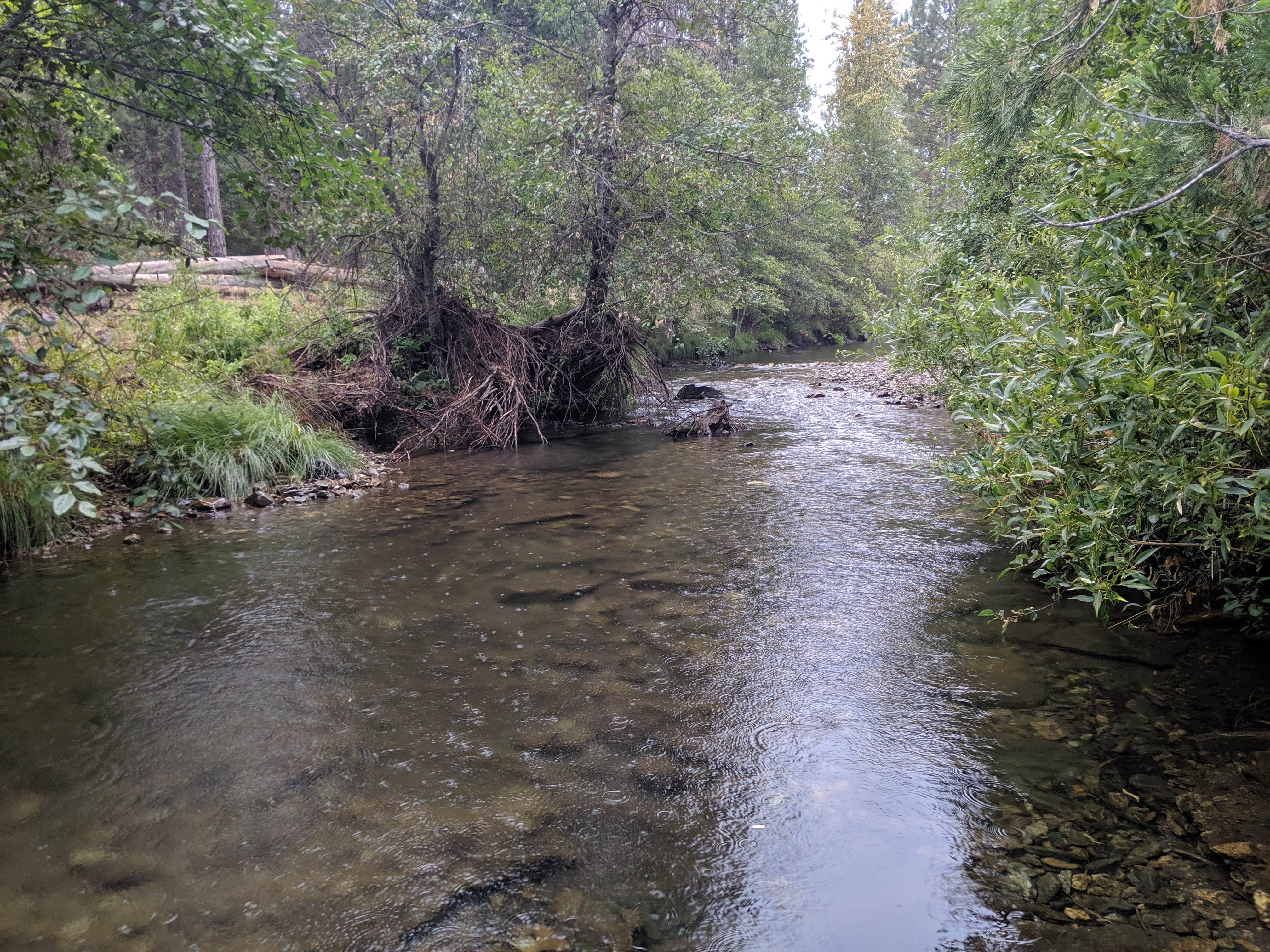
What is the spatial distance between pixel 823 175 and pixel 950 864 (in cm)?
1279

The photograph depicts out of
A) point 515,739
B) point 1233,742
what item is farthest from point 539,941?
point 1233,742


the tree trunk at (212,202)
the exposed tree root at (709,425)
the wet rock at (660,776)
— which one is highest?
the tree trunk at (212,202)

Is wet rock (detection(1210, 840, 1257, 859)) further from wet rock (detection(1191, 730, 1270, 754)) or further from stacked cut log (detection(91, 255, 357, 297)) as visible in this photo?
stacked cut log (detection(91, 255, 357, 297))

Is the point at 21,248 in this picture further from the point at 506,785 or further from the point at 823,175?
the point at 823,175

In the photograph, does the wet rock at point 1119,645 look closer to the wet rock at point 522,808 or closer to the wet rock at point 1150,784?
the wet rock at point 1150,784

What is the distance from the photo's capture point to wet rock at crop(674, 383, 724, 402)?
14953 millimetres

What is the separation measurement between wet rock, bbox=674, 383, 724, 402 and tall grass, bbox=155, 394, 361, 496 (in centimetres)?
716

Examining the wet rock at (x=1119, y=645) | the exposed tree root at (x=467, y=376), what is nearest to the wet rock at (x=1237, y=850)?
the wet rock at (x=1119, y=645)

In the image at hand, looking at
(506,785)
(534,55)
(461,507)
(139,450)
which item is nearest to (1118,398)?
(506,785)

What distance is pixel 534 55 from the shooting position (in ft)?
43.1

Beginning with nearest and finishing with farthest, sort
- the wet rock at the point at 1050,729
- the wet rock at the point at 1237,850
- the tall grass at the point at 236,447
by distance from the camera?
1. the wet rock at the point at 1237,850
2. the wet rock at the point at 1050,729
3. the tall grass at the point at 236,447

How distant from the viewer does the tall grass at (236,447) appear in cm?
806

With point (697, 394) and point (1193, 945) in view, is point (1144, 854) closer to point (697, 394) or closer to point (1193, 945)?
point (1193, 945)

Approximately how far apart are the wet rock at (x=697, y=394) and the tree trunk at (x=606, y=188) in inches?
110
